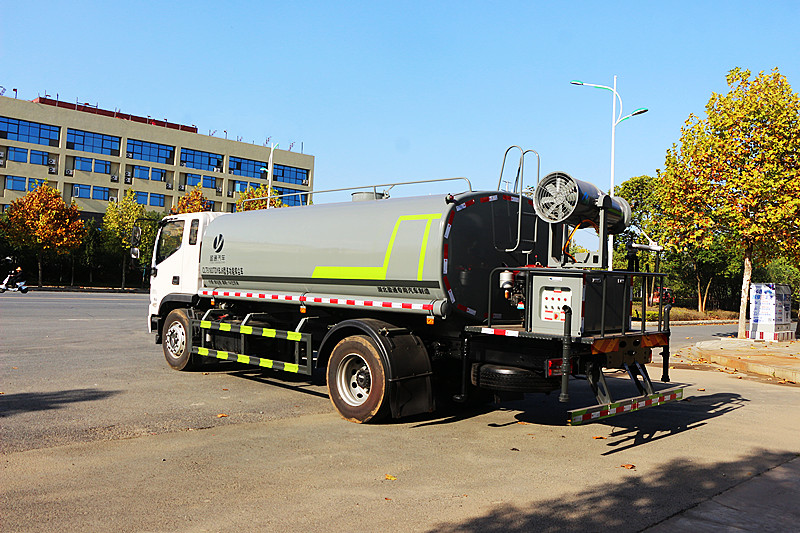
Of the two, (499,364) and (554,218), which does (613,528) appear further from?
(554,218)

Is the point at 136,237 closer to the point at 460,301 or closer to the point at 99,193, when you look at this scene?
the point at 460,301

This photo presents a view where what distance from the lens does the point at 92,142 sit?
62.8 meters

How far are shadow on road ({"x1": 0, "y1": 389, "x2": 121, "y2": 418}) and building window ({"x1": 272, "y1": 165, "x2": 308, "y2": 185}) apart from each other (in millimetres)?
69854

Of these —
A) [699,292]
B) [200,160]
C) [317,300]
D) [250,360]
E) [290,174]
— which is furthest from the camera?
[290,174]

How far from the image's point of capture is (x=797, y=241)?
2028 centimetres

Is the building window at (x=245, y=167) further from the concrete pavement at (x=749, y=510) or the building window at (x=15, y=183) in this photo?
the concrete pavement at (x=749, y=510)

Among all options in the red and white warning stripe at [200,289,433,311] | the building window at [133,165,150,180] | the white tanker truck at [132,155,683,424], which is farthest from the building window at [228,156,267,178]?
the white tanker truck at [132,155,683,424]

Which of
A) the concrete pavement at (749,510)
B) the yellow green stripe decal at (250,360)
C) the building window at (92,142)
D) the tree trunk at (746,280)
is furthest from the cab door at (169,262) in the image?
the building window at (92,142)

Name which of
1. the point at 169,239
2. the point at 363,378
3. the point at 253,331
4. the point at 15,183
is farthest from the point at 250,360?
the point at 15,183

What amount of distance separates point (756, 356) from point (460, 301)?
1229cm

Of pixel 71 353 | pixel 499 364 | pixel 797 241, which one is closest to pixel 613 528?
pixel 499 364

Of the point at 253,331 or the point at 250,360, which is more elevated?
the point at 253,331

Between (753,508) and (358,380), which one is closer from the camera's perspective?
(753,508)

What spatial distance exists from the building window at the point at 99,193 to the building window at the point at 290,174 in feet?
64.6
